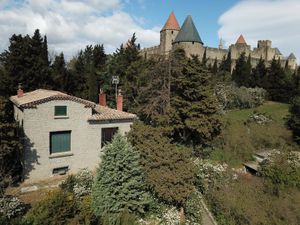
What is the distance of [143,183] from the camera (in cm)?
1470

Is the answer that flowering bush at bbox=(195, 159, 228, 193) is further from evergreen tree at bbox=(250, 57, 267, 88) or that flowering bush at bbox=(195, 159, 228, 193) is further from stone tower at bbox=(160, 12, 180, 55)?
stone tower at bbox=(160, 12, 180, 55)

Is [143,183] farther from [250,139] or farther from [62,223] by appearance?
[250,139]

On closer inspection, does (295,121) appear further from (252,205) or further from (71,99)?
(71,99)

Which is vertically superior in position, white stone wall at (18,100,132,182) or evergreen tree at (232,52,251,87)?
evergreen tree at (232,52,251,87)

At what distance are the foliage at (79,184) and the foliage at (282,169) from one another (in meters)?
12.4

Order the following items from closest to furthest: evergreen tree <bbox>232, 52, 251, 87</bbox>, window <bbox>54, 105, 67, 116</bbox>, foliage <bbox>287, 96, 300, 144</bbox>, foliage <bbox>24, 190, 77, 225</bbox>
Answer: foliage <bbox>24, 190, 77, 225</bbox> → window <bbox>54, 105, 67, 116</bbox> → foliage <bbox>287, 96, 300, 144</bbox> → evergreen tree <bbox>232, 52, 251, 87</bbox>

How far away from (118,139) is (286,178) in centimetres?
1188

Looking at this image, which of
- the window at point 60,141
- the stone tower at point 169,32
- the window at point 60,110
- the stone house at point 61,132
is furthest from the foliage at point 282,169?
the stone tower at point 169,32

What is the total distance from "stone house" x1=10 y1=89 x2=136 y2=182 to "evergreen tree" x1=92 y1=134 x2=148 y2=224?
500 cm

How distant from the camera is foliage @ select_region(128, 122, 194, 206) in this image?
14.4 meters

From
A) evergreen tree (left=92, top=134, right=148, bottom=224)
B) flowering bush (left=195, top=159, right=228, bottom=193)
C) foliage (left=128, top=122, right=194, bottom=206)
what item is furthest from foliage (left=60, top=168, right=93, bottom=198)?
flowering bush (left=195, top=159, right=228, bottom=193)

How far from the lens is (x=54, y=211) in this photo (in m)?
10.8

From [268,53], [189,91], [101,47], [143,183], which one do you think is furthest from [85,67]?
[268,53]

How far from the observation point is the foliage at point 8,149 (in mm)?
15086
